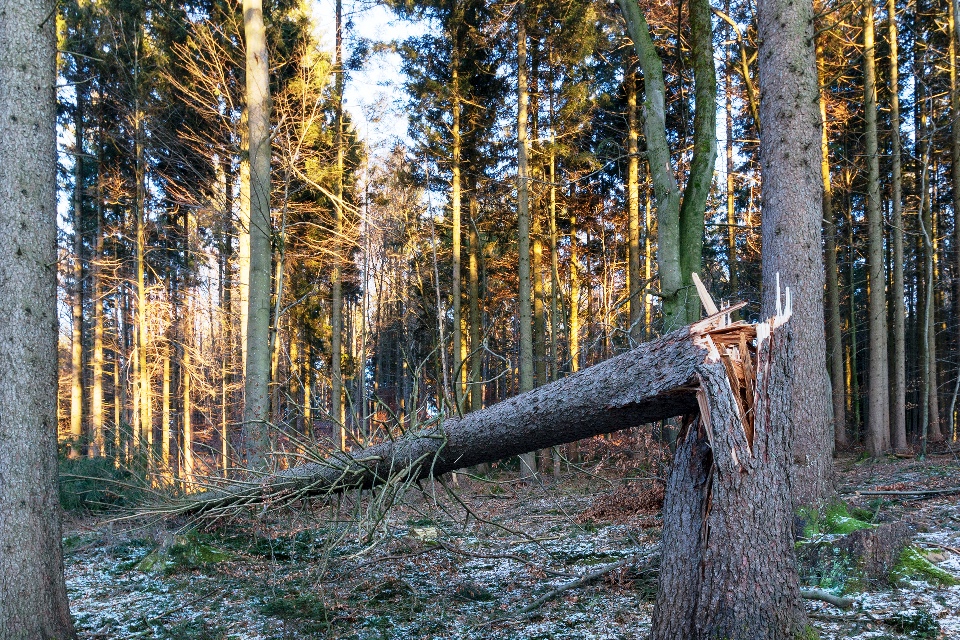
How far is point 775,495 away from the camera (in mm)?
3066

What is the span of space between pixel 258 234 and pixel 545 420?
5.96 m

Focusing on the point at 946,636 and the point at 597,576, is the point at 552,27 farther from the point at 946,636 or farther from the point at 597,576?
the point at 946,636

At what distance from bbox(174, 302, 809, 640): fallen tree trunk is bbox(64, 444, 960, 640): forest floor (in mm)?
997

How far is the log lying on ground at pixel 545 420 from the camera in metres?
3.28

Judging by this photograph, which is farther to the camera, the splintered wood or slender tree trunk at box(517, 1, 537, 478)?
slender tree trunk at box(517, 1, 537, 478)

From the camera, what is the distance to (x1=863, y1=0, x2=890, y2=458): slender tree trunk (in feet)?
39.7

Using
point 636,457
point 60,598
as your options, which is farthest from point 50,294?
point 636,457

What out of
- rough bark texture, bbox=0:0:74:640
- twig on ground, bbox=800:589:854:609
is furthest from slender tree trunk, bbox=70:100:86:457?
twig on ground, bbox=800:589:854:609

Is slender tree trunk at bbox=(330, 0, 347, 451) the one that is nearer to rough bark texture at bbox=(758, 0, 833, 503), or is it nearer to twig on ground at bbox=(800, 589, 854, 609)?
rough bark texture at bbox=(758, 0, 833, 503)

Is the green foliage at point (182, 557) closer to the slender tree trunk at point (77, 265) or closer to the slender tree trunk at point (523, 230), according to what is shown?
the slender tree trunk at point (523, 230)

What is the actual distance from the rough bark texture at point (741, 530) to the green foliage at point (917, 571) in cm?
190

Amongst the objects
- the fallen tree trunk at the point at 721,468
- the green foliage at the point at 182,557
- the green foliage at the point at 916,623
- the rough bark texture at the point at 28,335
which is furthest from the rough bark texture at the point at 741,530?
the green foliage at the point at 182,557

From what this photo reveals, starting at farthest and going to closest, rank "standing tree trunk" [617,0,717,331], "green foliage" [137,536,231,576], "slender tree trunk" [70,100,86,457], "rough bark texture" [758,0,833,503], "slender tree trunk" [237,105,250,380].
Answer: "slender tree trunk" [70,100,86,457] → "slender tree trunk" [237,105,250,380] → "standing tree trunk" [617,0,717,331] → "green foliage" [137,536,231,576] → "rough bark texture" [758,0,833,503]

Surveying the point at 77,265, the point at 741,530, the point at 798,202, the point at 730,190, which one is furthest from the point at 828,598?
the point at 77,265
